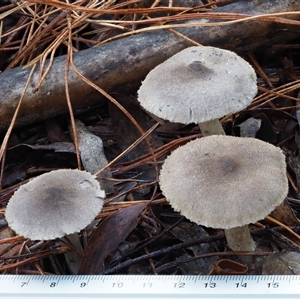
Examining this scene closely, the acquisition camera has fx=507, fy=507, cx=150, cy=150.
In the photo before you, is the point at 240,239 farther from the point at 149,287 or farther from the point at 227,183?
the point at 149,287

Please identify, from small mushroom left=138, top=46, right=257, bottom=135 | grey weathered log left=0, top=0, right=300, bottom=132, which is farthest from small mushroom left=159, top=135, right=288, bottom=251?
grey weathered log left=0, top=0, right=300, bottom=132

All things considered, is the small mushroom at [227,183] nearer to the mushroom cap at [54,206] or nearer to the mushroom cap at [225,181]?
the mushroom cap at [225,181]

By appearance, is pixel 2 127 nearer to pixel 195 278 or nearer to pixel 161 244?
pixel 161 244

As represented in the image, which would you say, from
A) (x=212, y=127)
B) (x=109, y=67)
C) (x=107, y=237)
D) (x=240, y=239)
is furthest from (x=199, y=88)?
(x=109, y=67)

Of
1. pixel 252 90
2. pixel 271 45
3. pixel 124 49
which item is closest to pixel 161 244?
pixel 252 90

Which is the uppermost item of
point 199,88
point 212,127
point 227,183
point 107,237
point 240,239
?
point 199,88

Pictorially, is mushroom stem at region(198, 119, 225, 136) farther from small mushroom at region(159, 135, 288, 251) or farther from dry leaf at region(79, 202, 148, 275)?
dry leaf at region(79, 202, 148, 275)
